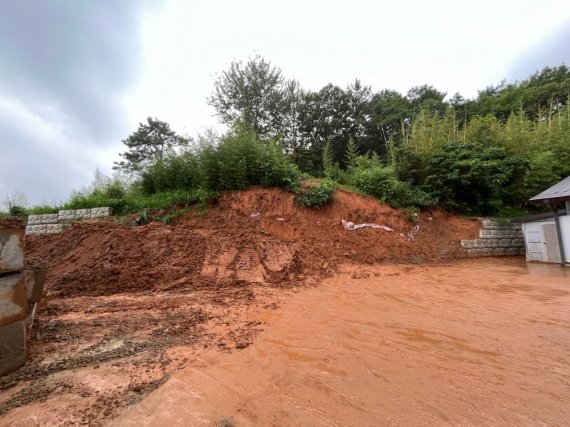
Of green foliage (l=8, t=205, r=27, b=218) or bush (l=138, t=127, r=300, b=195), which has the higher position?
bush (l=138, t=127, r=300, b=195)

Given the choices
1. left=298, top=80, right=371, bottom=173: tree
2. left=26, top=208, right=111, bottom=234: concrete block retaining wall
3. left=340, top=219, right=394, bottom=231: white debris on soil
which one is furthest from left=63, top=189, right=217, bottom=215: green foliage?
left=298, top=80, right=371, bottom=173: tree

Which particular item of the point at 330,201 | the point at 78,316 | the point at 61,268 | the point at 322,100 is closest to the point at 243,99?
the point at 322,100

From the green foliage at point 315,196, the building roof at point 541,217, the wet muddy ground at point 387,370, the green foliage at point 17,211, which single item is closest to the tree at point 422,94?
the building roof at point 541,217

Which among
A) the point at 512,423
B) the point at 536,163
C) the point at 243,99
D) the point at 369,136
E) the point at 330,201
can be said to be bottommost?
the point at 512,423

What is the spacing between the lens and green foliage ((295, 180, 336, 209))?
8.27 metres

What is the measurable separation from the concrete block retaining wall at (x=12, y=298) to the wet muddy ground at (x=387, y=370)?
4.98 feet

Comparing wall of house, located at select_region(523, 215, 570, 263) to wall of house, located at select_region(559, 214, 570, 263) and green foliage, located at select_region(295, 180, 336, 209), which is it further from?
green foliage, located at select_region(295, 180, 336, 209)

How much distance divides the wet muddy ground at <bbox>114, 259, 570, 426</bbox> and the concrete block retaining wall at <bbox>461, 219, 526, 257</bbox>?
5074mm

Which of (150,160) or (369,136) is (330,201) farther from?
(369,136)

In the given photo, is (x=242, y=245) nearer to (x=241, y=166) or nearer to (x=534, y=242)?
(x=241, y=166)

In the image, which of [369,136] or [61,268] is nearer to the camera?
[61,268]

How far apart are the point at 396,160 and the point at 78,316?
1170 cm

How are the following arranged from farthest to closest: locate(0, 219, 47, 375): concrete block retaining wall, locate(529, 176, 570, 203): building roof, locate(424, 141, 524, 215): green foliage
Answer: locate(424, 141, 524, 215): green foliage, locate(529, 176, 570, 203): building roof, locate(0, 219, 47, 375): concrete block retaining wall

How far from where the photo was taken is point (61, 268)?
6.11m
